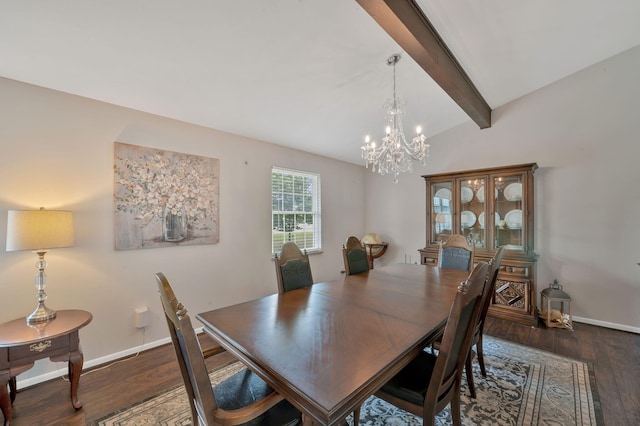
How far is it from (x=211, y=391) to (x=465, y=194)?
4045 millimetres

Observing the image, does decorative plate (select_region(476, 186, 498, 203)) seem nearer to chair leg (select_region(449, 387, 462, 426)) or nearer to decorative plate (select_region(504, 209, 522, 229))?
decorative plate (select_region(504, 209, 522, 229))

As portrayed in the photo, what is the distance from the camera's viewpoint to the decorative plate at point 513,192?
3.51 metres

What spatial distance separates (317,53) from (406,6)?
29.7 inches

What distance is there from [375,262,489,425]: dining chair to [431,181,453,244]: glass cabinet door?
9.22ft

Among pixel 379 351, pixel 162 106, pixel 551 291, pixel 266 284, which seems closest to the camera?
pixel 379 351

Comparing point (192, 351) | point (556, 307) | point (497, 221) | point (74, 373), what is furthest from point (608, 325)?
point (74, 373)

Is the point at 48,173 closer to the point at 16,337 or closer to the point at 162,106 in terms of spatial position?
the point at 162,106

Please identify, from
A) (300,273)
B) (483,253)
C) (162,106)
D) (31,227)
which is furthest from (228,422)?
(483,253)

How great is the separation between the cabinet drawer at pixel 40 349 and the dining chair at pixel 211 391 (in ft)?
4.24

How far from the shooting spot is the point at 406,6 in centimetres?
182

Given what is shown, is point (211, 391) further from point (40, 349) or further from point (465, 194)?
point (465, 194)

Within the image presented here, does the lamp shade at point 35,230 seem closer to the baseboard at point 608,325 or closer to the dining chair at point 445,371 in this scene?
the dining chair at point 445,371

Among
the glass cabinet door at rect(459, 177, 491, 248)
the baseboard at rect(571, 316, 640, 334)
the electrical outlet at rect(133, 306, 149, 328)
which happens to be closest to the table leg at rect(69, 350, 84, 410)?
the electrical outlet at rect(133, 306, 149, 328)

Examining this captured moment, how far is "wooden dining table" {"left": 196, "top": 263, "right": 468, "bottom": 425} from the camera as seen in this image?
0.95m
